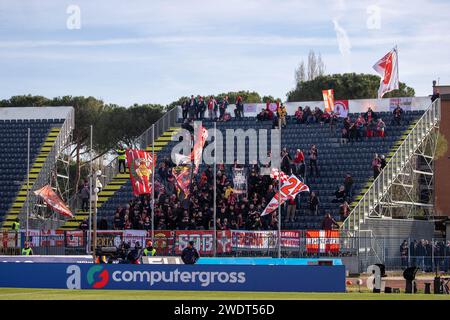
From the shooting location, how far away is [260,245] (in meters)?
54.4

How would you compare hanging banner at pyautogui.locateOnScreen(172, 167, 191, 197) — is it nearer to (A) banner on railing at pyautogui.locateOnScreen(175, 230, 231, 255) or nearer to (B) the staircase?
(A) banner on railing at pyautogui.locateOnScreen(175, 230, 231, 255)

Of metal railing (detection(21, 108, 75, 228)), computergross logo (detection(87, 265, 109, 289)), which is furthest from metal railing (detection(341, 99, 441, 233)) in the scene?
metal railing (detection(21, 108, 75, 228))

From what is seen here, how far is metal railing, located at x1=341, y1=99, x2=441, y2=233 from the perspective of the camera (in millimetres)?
59031

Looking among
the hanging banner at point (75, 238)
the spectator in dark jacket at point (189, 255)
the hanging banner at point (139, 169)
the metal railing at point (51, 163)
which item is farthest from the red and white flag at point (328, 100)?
the spectator in dark jacket at point (189, 255)

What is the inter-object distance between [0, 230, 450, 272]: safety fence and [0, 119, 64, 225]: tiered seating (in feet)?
35.0

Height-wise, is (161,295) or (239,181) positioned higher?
(239,181)

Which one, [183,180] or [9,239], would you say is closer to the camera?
[183,180]

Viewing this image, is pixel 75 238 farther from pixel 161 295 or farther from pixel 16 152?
pixel 161 295

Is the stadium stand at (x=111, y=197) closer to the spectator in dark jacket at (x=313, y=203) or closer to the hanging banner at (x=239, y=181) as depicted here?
the hanging banner at (x=239, y=181)

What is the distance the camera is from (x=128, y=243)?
54.5m

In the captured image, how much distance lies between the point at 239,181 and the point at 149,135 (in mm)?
14359

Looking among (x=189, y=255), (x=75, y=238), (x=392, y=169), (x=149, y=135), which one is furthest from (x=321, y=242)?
(x=149, y=135)

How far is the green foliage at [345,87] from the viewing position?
107 m
